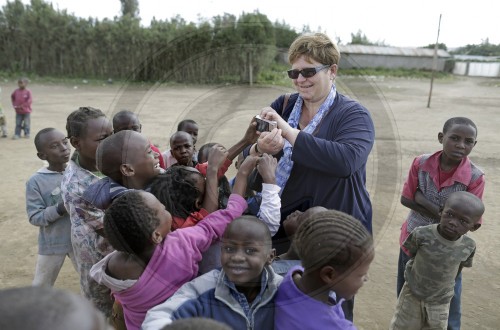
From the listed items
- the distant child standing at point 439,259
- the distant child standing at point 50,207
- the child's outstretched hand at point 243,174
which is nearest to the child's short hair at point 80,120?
the distant child standing at point 50,207

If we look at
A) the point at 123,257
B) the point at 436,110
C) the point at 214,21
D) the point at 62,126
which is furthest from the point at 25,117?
the point at 436,110

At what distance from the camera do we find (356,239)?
133cm

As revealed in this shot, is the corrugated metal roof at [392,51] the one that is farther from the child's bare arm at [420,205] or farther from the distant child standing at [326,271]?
the distant child standing at [326,271]

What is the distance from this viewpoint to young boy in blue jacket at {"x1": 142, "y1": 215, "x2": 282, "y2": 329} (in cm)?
137

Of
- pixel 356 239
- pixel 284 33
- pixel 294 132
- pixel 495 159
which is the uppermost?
pixel 284 33

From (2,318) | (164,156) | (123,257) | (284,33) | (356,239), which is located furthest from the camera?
(164,156)

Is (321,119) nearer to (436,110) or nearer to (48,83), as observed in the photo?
(436,110)

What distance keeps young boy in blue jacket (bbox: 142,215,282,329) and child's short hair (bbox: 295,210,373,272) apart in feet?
0.58

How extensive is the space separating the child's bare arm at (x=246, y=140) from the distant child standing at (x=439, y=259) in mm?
1146

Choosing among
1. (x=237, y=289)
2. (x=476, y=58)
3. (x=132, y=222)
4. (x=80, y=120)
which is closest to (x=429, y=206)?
(x=237, y=289)

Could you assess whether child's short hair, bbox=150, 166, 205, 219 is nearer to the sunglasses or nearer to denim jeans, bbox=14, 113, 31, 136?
the sunglasses

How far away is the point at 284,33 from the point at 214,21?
0.50 m

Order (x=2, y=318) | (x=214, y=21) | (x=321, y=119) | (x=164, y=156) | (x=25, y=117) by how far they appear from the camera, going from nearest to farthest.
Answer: (x=2, y=318)
(x=321, y=119)
(x=214, y=21)
(x=164, y=156)
(x=25, y=117)

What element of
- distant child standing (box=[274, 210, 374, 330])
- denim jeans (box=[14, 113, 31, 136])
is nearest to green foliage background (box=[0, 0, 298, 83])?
denim jeans (box=[14, 113, 31, 136])
